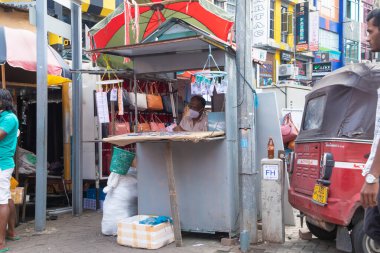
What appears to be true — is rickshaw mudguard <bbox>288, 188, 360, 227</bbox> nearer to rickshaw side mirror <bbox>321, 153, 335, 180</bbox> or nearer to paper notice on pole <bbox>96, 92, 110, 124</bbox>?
rickshaw side mirror <bbox>321, 153, 335, 180</bbox>

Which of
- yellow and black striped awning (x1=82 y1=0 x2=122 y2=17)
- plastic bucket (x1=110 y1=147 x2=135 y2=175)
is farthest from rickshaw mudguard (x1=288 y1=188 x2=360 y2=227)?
yellow and black striped awning (x1=82 y1=0 x2=122 y2=17)

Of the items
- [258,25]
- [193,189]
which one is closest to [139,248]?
[193,189]

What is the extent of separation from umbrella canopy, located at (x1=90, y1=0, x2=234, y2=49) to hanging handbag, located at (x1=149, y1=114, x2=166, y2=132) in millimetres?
1576

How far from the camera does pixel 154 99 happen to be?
A: 27.4 feet

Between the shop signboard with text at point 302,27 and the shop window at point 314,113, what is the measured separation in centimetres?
1958

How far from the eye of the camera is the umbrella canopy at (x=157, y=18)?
7367 mm

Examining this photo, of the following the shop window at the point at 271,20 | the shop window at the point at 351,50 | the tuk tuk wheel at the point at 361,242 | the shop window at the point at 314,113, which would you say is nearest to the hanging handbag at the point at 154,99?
the shop window at the point at 314,113

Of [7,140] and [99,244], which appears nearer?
[7,140]

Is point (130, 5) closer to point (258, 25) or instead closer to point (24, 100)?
point (24, 100)

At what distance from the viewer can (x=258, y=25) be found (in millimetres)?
20672

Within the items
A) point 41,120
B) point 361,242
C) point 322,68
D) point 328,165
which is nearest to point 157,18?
point 41,120

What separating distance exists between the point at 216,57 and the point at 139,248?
2615 millimetres

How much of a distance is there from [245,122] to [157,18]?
318 cm

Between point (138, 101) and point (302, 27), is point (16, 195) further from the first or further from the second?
point (302, 27)
